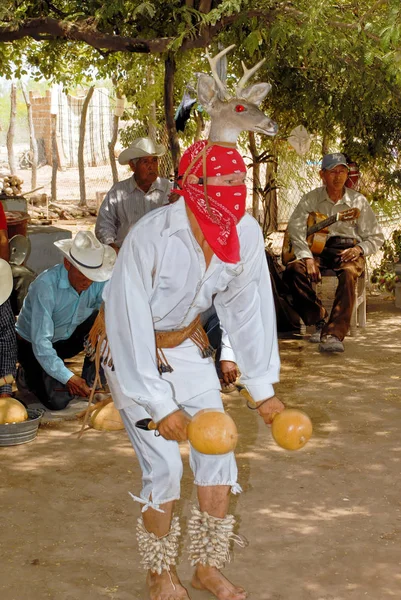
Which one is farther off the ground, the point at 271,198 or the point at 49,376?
the point at 271,198

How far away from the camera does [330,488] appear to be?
4656mm

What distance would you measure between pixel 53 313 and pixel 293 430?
3.21 meters

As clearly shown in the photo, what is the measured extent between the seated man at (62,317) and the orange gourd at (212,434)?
265 cm

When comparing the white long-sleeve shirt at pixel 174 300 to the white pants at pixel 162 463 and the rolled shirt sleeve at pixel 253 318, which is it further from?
the white pants at pixel 162 463

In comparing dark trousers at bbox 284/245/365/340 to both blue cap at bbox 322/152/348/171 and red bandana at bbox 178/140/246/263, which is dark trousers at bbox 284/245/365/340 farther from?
red bandana at bbox 178/140/246/263

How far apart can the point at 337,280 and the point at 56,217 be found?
1064 centimetres

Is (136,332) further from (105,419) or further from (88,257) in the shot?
(88,257)

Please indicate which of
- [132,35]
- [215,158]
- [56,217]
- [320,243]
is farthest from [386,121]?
[56,217]

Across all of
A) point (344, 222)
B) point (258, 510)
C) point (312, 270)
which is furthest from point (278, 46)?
point (258, 510)

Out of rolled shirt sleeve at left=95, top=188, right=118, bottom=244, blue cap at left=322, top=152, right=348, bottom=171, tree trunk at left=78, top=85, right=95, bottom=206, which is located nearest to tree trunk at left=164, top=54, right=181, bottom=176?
rolled shirt sleeve at left=95, top=188, right=118, bottom=244

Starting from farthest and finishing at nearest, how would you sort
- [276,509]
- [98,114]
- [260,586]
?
[98,114], [276,509], [260,586]

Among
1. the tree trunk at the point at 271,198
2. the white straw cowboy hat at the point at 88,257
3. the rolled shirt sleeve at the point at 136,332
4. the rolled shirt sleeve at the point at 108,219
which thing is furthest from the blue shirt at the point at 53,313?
the tree trunk at the point at 271,198

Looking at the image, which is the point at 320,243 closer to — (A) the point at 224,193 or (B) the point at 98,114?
(A) the point at 224,193

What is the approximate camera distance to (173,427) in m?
2.98
